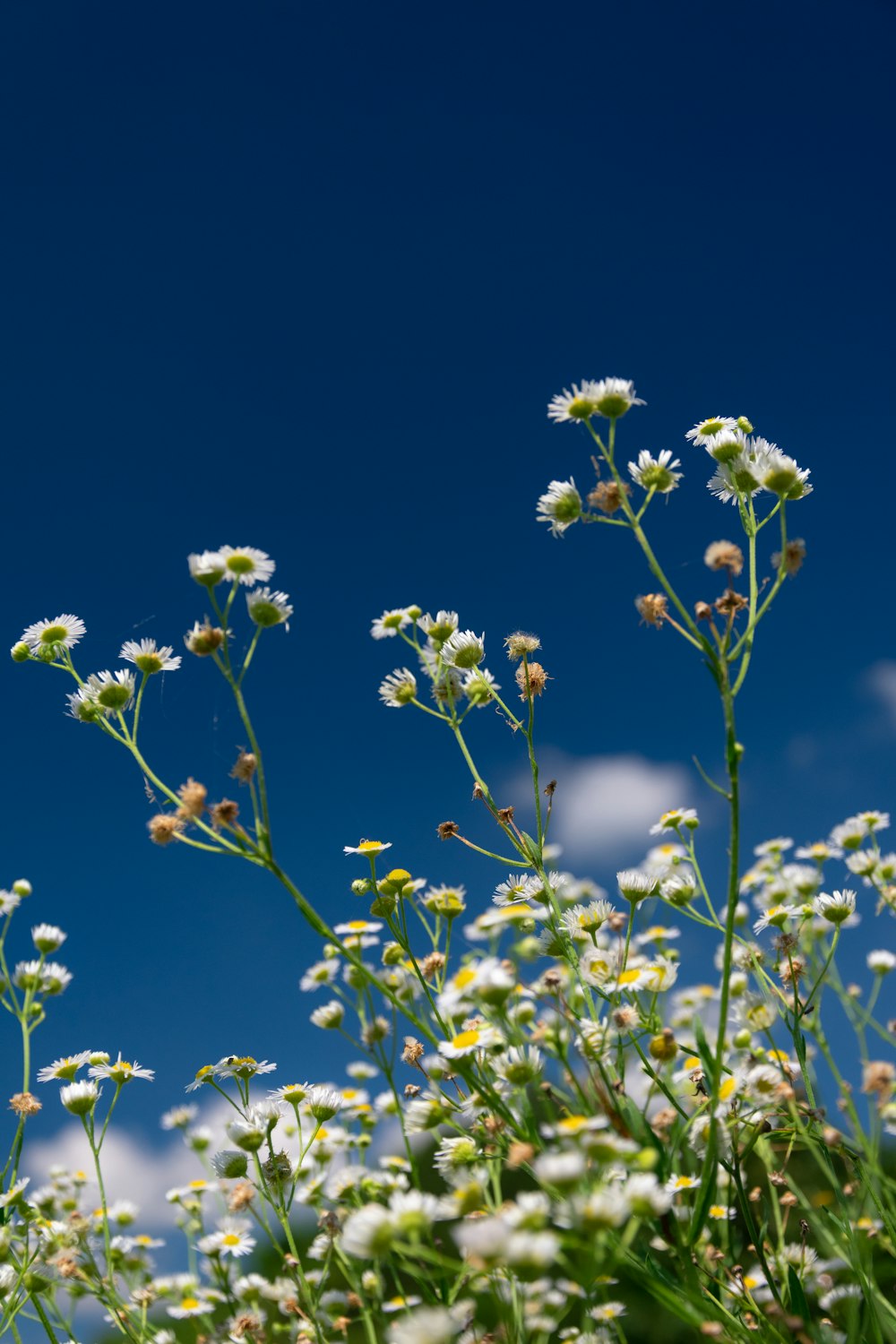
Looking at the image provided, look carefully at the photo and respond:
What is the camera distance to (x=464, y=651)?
103 inches

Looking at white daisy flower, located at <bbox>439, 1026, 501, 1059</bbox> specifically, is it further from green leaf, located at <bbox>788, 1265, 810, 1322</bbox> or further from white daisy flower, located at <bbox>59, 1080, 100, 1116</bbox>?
white daisy flower, located at <bbox>59, 1080, 100, 1116</bbox>

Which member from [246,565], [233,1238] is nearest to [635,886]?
[246,565]

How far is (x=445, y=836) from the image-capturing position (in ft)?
8.71

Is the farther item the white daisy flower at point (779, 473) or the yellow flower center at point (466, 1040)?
the white daisy flower at point (779, 473)

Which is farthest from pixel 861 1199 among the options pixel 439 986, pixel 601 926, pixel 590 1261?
pixel 590 1261

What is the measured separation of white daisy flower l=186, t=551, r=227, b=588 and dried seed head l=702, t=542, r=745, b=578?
3.31 ft

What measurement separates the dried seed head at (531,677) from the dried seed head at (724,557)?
0.62 metres

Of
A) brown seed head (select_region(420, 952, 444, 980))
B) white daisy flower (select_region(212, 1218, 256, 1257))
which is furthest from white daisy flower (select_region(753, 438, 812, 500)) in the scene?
white daisy flower (select_region(212, 1218, 256, 1257))

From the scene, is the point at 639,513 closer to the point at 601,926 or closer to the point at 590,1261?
the point at 601,926

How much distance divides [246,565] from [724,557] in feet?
3.28

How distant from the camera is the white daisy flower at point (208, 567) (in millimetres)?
2066

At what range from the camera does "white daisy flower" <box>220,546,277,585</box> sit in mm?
2127

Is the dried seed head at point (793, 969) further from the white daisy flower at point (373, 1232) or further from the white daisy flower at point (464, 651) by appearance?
the white daisy flower at point (373, 1232)

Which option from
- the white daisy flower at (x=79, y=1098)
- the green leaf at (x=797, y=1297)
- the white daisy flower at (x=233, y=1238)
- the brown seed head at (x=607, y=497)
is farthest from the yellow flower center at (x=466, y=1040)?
the white daisy flower at (x=233, y=1238)
